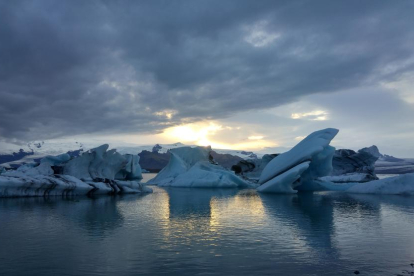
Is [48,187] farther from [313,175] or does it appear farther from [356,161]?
[356,161]

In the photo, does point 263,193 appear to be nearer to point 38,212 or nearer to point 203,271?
point 38,212

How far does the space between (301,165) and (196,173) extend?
1129 centimetres

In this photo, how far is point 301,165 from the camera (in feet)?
64.4

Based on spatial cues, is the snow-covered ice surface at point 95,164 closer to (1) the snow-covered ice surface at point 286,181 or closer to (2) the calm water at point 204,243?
(1) the snow-covered ice surface at point 286,181

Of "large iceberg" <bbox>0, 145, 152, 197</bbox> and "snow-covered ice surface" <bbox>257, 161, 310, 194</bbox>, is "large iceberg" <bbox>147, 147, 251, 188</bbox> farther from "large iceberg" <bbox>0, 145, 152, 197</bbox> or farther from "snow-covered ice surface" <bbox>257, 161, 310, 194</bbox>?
"snow-covered ice surface" <bbox>257, 161, 310, 194</bbox>

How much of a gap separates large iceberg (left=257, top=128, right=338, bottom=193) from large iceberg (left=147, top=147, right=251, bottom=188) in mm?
5010

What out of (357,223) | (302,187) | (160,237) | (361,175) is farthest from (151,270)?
(361,175)

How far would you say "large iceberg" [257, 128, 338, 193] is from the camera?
20109mm

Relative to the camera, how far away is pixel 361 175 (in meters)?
33.8

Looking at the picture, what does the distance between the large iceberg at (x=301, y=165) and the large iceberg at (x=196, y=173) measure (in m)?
5.01

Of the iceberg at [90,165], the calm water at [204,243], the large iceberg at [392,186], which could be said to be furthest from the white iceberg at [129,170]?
the calm water at [204,243]

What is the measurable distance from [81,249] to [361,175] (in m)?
32.4

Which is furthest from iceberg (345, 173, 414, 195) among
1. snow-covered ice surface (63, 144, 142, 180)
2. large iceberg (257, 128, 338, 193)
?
snow-covered ice surface (63, 144, 142, 180)

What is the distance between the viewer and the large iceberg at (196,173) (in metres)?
27.8
